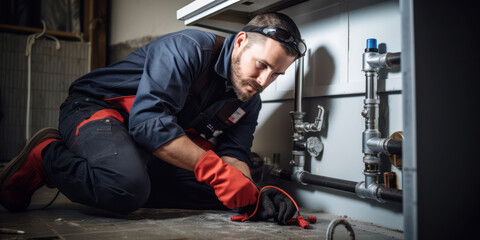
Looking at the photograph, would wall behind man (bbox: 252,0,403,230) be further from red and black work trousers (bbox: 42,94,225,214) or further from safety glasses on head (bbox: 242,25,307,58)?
red and black work trousers (bbox: 42,94,225,214)

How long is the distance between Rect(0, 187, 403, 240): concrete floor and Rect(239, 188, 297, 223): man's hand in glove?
3cm

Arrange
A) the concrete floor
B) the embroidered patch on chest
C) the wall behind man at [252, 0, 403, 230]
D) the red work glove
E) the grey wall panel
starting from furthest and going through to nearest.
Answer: the grey wall panel, the embroidered patch on chest, the wall behind man at [252, 0, 403, 230], the red work glove, the concrete floor

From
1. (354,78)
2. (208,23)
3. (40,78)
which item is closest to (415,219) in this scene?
(354,78)

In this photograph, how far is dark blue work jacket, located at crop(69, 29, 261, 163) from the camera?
3.69ft

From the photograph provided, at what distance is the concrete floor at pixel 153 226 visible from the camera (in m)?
0.98

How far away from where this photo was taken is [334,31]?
1468mm

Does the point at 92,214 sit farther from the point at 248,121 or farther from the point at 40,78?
the point at 40,78

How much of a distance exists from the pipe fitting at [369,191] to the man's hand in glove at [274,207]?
0.78 ft

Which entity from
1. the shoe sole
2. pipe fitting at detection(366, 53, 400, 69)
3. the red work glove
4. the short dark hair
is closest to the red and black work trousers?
the shoe sole

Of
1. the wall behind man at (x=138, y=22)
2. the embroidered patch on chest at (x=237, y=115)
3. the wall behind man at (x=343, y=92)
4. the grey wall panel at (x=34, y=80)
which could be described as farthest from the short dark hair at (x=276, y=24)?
the grey wall panel at (x=34, y=80)

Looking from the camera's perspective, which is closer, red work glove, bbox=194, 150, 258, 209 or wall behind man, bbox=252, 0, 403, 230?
red work glove, bbox=194, 150, 258, 209

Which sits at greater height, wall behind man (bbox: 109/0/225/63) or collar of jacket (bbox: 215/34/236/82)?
wall behind man (bbox: 109/0/225/63)

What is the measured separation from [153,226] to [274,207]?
366mm

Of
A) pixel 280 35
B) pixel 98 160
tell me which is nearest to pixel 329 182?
pixel 280 35
